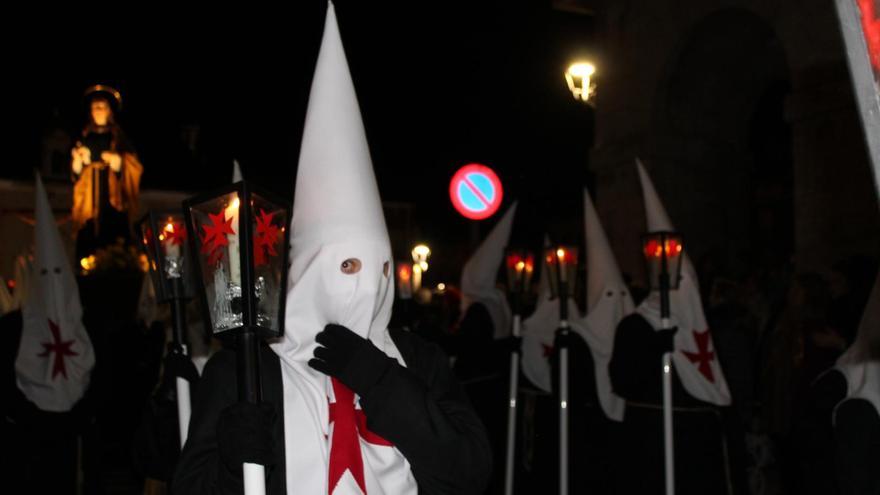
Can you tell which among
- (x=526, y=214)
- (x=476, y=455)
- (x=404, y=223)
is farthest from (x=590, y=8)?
(x=404, y=223)

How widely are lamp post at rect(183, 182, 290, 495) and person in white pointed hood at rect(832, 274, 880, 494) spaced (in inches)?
78.1

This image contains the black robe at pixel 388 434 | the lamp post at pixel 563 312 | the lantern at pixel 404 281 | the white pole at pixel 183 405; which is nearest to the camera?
the black robe at pixel 388 434

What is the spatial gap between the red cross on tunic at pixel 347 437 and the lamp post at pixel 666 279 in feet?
11.7

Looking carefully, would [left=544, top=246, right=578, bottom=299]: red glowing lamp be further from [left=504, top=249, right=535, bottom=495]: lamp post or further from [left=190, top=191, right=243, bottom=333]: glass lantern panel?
[left=190, top=191, right=243, bottom=333]: glass lantern panel

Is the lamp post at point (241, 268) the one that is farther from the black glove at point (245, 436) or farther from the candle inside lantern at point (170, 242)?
the candle inside lantern at point (170, 242)

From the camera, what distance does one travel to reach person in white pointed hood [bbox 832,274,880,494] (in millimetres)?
3109

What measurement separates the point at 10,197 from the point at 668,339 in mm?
35784

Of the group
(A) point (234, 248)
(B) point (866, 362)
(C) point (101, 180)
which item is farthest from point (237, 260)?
(C) point (101, 180)

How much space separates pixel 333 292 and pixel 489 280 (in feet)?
20.4

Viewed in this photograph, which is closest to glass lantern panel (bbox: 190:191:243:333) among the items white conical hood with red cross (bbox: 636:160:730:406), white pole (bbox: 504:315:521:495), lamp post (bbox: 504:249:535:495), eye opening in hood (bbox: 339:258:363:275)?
eye opening in hood (bbox: 339:258:363:275)

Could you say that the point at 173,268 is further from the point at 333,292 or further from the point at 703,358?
the point at 703,358

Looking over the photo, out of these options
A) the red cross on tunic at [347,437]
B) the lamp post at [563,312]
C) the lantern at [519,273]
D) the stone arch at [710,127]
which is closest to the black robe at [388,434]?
the red cross on tunic at [347,437]

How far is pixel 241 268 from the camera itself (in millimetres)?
2447

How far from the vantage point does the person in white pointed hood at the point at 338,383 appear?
2627 mm
